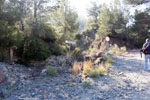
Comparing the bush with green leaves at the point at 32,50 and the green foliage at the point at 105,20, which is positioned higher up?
the green foliage at the point at 105,20

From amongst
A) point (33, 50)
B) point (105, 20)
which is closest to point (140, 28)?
point (105, 20)

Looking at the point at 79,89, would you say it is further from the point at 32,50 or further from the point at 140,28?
the point at 140,28

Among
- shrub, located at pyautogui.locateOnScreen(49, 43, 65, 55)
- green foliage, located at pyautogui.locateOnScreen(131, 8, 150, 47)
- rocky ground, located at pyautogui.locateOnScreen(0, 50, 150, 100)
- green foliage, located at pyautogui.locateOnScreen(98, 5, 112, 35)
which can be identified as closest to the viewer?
rocky ground, located at pyautogui.locateOnScreen(0, 50, 150, 100)

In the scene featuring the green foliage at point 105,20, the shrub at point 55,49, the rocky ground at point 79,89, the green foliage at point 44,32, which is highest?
the green foliage at point 105,20

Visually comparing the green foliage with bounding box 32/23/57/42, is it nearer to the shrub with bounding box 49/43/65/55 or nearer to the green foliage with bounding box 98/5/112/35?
the shrub with bounding box 49/43/65/55

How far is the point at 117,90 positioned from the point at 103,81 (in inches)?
41.9

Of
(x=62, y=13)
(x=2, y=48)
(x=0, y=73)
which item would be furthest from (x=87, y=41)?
(x=0, y=73)

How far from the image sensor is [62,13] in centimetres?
1780

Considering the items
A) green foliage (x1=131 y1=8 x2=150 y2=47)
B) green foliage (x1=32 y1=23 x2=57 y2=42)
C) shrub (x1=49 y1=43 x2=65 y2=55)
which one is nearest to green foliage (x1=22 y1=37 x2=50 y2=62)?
green foliage (x1=32 y1=23 x2=57 y2=42)

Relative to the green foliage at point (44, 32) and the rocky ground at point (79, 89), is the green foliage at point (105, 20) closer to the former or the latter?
the green foliage at point (44, 32)

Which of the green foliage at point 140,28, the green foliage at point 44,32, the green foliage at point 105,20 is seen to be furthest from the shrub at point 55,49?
the green foliage at point 140,28

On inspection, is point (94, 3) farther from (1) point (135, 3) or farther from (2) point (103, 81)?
(2) point (103, 81)

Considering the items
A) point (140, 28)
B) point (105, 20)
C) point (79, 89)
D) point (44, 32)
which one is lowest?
point (79, 89)

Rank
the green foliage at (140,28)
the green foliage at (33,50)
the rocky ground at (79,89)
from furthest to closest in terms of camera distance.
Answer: the green foliage at (140,28) < the green foliage at (33,50) < the rocky ground at (79,89)
